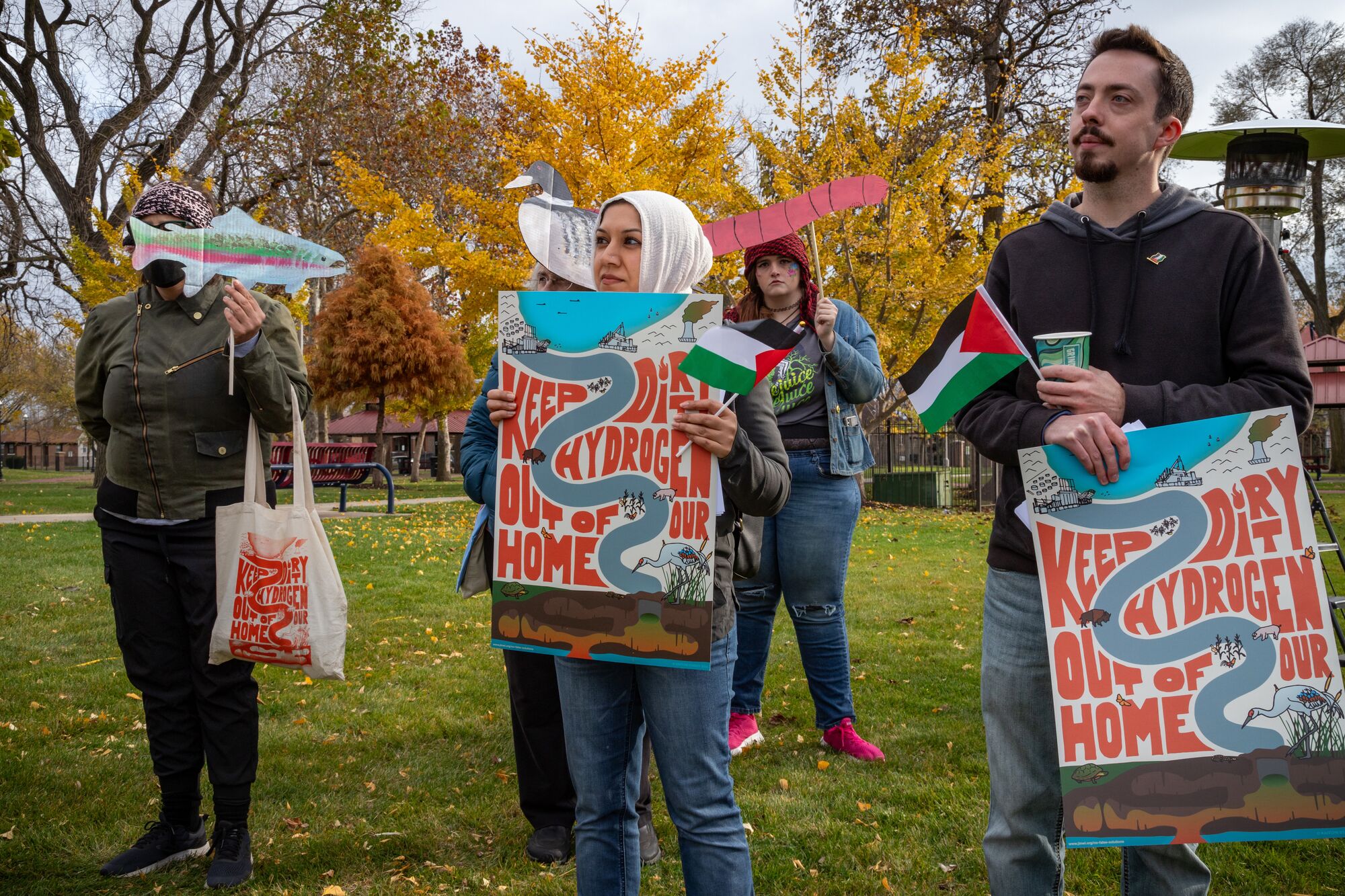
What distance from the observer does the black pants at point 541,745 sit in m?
3.17

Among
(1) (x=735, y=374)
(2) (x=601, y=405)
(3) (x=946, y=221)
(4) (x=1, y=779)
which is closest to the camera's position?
(1) (x=735, y=374)

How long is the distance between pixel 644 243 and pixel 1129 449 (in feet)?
3.70

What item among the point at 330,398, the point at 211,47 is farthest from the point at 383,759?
the point at 211,47

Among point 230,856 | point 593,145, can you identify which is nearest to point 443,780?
point 230,856

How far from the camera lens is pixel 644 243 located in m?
2.24

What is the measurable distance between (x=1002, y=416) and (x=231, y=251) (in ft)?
7.53

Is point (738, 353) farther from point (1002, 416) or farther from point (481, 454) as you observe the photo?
point (481, 454)

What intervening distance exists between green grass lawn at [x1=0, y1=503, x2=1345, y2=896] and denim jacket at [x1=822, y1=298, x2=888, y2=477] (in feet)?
4.17

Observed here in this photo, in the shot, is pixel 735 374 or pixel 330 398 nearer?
pixel 735 374

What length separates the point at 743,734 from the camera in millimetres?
4133

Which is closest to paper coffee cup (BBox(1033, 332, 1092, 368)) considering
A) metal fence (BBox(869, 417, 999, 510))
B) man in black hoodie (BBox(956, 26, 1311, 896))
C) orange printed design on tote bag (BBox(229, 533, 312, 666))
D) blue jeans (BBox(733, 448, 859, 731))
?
man in black hoodie (BBox(956, 26, 1311, 896))

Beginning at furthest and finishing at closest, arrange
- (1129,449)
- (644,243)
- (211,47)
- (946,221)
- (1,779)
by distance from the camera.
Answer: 1. (211,47)
2. (946,221)
3. (1,779)
4. (644,243)
5. (1129,449)

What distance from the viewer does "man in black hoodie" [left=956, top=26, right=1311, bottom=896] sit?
6.01 feet

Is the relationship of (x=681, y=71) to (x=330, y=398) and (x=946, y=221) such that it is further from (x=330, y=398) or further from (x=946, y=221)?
(x=330, y=398)
